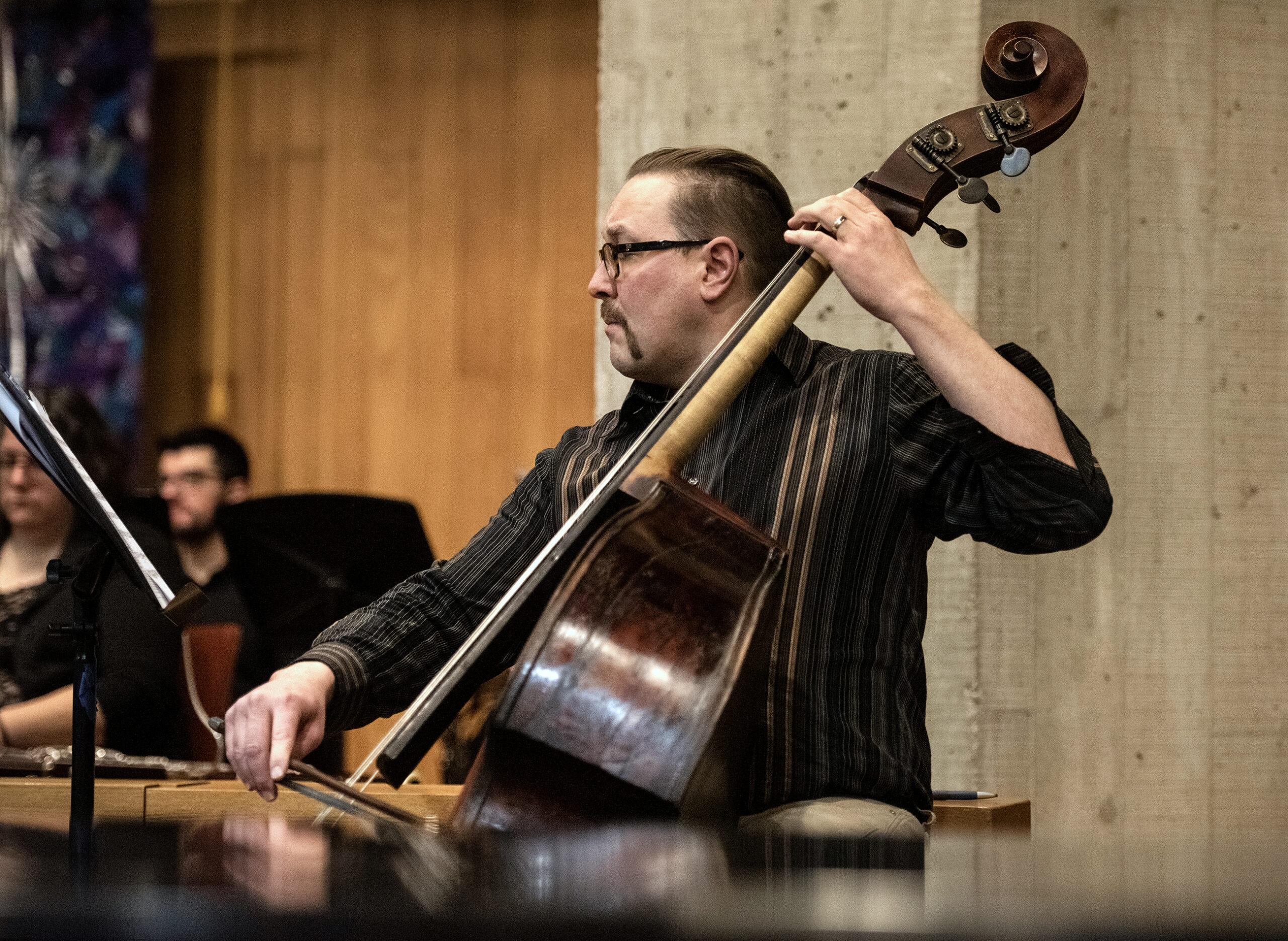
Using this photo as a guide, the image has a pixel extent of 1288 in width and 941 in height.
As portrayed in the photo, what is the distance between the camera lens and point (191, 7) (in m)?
5.36

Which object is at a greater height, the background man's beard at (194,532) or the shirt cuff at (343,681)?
the background man's beard at (194,532)

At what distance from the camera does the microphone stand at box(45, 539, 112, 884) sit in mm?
1577

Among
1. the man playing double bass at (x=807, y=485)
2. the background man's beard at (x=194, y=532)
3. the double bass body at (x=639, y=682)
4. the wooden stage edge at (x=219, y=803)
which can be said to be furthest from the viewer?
the background man's beard at (x=194, y=532)

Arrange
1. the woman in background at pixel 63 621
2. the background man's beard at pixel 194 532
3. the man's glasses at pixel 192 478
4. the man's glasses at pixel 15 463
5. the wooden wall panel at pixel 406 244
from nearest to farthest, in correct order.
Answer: the woman in background at pixel 63 621, the man's glasses at pixel 15 463, the background man's beard at pixel 194 532, the man's glasses at pixel 192 478, the wooden wall panel at pixel 406 244

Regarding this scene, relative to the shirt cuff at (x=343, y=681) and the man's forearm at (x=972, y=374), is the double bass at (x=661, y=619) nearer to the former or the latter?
the man's forearm at (x=972, y=374)

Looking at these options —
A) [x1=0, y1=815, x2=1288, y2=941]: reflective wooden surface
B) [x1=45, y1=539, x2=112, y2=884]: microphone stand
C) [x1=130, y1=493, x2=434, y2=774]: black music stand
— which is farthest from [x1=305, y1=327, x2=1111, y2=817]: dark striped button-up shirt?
[x1=130, y1=493, x2=434, y2=774]: black music stand

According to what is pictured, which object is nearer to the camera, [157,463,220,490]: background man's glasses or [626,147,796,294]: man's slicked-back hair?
[626,147,796,294]: man's slicked-back hair

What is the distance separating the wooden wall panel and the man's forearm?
3.57m

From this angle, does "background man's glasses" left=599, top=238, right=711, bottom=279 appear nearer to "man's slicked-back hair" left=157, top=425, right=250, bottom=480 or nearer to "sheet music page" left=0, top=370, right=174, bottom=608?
"sheet music page" left=0, top=370, right=174, bottom=608

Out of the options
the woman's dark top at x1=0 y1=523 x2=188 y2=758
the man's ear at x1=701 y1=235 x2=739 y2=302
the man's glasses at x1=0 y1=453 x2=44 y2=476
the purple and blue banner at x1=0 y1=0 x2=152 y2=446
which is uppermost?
the purple and blue banner at x1=0 y1=0 x2=152 y2=446

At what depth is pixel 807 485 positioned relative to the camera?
176cm

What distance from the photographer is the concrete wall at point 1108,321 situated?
264 cm

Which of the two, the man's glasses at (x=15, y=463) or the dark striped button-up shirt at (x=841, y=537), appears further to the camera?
the man's glasses at (x=15, y=463)

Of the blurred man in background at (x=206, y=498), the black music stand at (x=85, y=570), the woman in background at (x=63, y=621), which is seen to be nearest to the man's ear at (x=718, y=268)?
the black music stand at (x=85, y=570)
